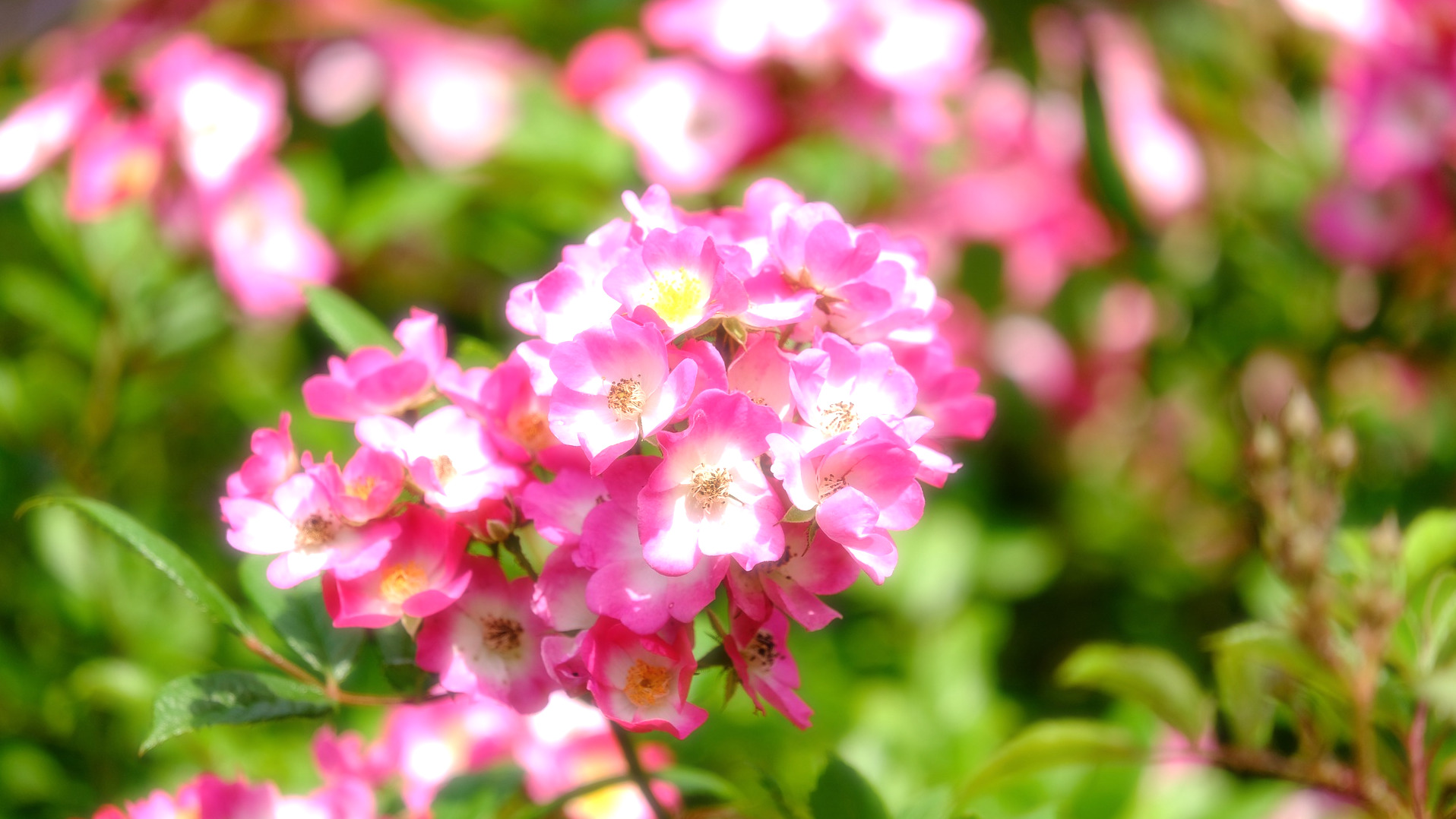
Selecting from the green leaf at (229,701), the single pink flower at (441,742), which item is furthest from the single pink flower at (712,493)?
the single pink flower at (441,742)

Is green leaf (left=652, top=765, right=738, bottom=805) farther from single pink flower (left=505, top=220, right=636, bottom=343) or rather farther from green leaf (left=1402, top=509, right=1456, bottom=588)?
green leaf (left=1402, top=509, right=1456, bottom=588)

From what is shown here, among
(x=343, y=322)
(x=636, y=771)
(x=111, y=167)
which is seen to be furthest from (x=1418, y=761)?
(x=111, y=167)

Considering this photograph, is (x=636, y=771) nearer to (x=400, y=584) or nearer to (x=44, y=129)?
(x=400, y=584)

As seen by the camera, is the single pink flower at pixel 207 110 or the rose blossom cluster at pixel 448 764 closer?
the rose blossom cluster at pixel 448 764

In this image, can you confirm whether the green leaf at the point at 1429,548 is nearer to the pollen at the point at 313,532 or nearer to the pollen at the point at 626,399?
the pollen at the point at 626,399

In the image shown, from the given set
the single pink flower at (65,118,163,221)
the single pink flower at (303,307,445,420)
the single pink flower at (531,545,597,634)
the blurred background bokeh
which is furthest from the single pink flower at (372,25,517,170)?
the single pink flower at (531,545,597,634)
